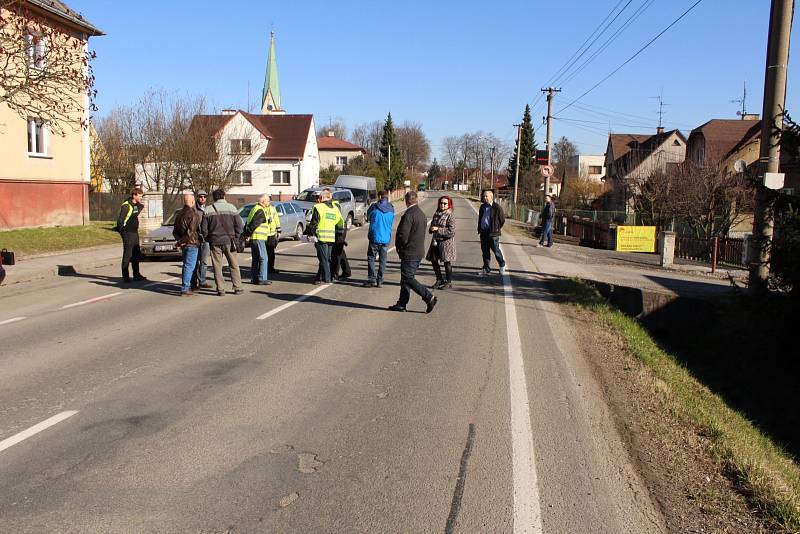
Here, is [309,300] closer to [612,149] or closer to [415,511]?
[415,511]

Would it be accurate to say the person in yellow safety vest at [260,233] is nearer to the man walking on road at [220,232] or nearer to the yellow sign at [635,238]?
the man walking on road at [220,232]

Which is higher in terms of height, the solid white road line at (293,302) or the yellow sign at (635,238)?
the yellow sign at (635,238)

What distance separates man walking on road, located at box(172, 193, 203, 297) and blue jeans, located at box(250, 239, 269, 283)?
158 cm

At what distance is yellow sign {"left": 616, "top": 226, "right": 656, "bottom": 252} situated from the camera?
26.0m

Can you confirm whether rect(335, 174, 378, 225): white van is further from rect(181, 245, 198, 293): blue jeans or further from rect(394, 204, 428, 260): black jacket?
rect(394, 204, 428, 260): black jacket

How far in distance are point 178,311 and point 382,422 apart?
611 cm

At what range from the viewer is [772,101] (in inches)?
437

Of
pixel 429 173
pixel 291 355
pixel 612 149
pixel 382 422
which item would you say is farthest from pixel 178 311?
pixel 429 173

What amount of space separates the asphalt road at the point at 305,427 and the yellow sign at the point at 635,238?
16.9 m

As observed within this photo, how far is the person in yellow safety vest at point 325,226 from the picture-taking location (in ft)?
44.1

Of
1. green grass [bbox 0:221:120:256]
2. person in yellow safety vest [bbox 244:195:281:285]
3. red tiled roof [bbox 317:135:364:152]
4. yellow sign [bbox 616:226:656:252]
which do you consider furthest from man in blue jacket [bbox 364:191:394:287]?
red tiled roof [bbox 317:135:364:152]

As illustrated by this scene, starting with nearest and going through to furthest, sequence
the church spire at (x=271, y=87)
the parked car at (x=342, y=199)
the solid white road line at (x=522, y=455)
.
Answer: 1. the solid white road line at (x=522, y=455)
2. the parked car at (x=342, y=199)
3. the church spire at (x=271, y=87)

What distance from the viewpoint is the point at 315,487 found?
14.4 ft

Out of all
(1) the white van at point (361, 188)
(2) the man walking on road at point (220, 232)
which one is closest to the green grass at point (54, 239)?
(2) the man walking on road at point (220, 232)
